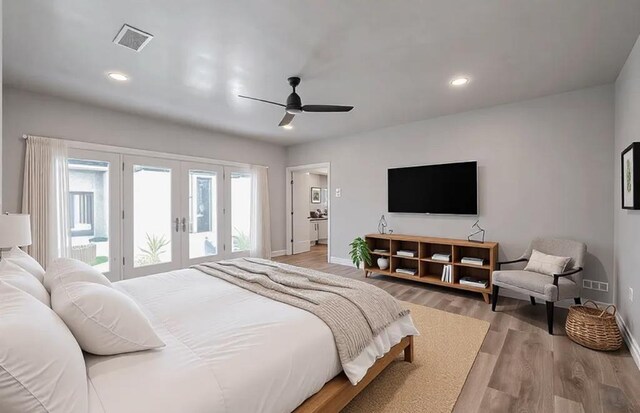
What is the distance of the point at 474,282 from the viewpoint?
3789 mm

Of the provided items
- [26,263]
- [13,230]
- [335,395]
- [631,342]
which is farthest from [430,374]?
[13,230]

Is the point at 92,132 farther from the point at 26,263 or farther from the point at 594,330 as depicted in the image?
the point at 594,330

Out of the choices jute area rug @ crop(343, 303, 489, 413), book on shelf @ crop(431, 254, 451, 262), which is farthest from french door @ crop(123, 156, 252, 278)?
jute area rug @ crop(343, 303, 489, 413)

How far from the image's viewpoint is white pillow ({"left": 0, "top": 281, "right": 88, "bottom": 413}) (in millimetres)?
787

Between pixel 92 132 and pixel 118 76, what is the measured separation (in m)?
1.43

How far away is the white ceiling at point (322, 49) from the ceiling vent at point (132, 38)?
0.06 m

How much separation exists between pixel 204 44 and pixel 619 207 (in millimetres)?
4330

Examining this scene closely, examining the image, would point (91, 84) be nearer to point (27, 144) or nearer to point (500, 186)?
point (27, 144)

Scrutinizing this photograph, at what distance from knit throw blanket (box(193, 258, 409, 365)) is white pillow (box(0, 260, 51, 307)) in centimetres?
112

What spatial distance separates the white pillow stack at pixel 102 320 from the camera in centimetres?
116

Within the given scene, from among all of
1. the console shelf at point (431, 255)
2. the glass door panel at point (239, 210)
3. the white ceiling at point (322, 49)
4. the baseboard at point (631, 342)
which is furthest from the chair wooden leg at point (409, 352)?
the glass door panel at point (239, 210)

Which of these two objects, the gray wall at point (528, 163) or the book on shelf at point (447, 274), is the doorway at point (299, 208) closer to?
the gray wall at point (528, 163)

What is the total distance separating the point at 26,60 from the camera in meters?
2.72

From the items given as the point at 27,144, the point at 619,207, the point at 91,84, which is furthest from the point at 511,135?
the point at 27,144
